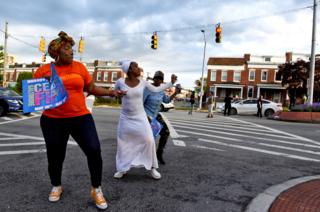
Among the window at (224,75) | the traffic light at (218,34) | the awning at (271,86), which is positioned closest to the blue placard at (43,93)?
the traffic light at (218,34)

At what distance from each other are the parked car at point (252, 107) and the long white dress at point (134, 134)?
800 inches

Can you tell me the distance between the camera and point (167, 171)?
4.88 metres

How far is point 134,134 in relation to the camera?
161 inches

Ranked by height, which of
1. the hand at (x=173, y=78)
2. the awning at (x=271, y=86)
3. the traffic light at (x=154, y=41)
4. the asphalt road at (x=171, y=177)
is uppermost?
the traffic light at (x=154, y=41)

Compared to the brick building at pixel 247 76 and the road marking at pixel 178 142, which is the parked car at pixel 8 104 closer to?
the road marking at pixel 178 142

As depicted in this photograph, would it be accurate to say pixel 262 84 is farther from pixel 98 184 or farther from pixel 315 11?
pixel 98 184

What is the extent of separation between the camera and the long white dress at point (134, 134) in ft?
13.2

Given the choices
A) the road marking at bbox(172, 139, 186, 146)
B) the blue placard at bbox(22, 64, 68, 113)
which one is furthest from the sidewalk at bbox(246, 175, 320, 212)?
the road marking at bbox(172, 139, 186, 146)

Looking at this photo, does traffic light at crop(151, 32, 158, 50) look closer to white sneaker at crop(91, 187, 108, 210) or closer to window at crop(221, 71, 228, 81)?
white sneaker at crop(91, 187, 108, 210)

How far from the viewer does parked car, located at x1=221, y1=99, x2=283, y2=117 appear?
22641 millimetres

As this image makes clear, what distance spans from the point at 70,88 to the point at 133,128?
47.4 inches

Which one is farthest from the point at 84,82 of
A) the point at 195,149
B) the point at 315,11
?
the point at 315,11

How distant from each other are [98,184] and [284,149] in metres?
5.84

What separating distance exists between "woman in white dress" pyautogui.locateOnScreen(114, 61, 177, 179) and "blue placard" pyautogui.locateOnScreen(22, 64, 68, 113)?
1083 millimetres
